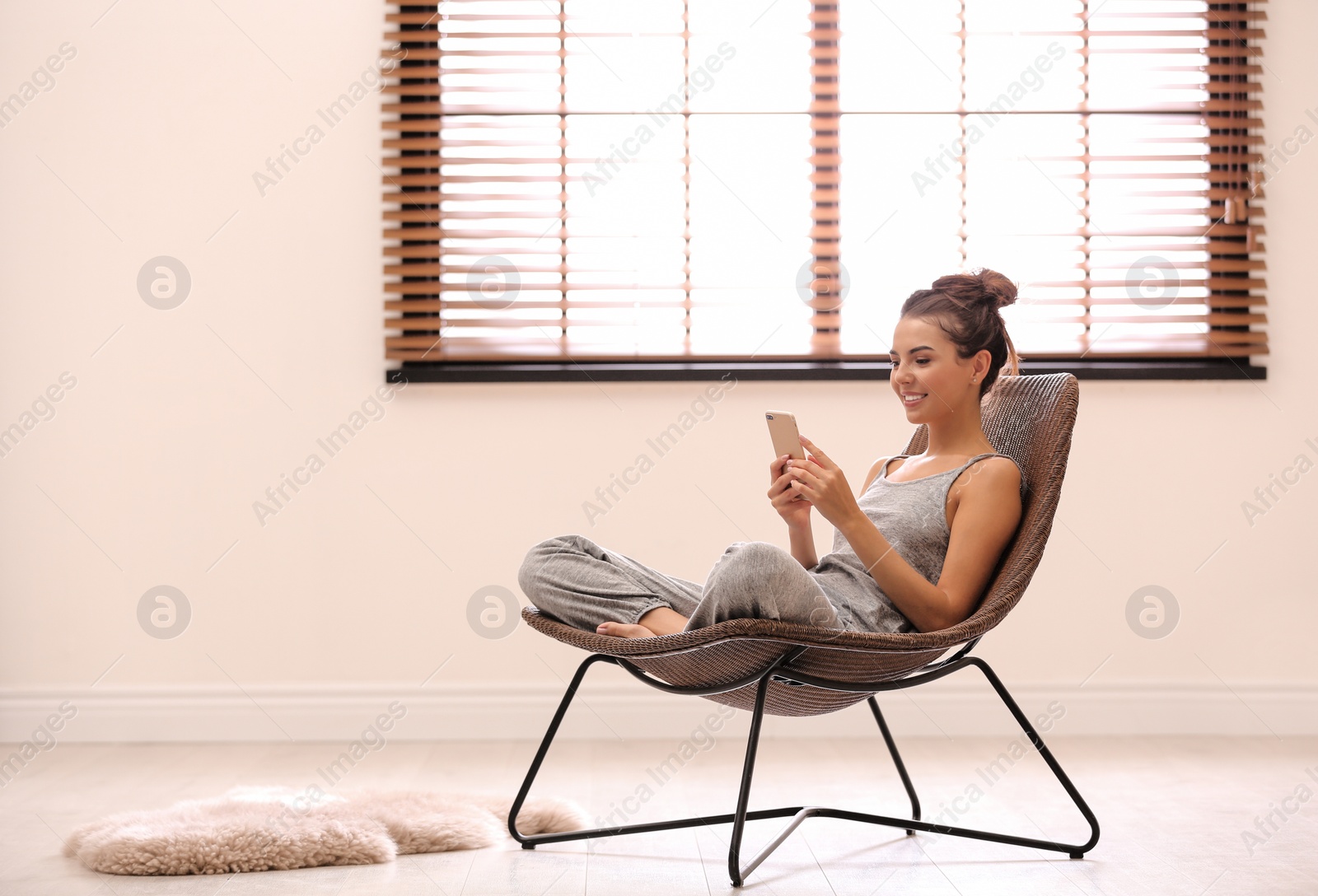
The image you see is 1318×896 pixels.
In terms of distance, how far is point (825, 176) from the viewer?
108 inches

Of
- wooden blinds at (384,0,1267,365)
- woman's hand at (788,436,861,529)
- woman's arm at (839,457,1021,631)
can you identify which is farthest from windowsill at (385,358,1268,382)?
woman's hand at (788,436,861,529)

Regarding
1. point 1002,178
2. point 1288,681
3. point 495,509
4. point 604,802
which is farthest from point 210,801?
point 1288,681

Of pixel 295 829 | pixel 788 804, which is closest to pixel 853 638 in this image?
pixel 788 804

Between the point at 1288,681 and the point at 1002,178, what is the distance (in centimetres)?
146

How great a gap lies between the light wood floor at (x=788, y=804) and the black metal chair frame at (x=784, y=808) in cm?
3

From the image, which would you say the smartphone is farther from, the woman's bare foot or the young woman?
the woman's bare foot

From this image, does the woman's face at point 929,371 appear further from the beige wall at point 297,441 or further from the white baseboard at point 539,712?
the white baseboard at point 539,712

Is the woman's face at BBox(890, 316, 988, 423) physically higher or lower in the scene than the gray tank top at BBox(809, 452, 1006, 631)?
higher

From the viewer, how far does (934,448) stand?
74.3 inches

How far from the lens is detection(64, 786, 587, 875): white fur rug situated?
1.74 metres

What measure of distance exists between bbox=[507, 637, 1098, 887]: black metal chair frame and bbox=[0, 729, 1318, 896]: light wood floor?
0.03 m

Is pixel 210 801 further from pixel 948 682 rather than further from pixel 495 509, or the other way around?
pixel 948 682

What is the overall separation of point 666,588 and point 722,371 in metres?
1.03

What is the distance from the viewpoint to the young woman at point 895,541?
60.4 inches
